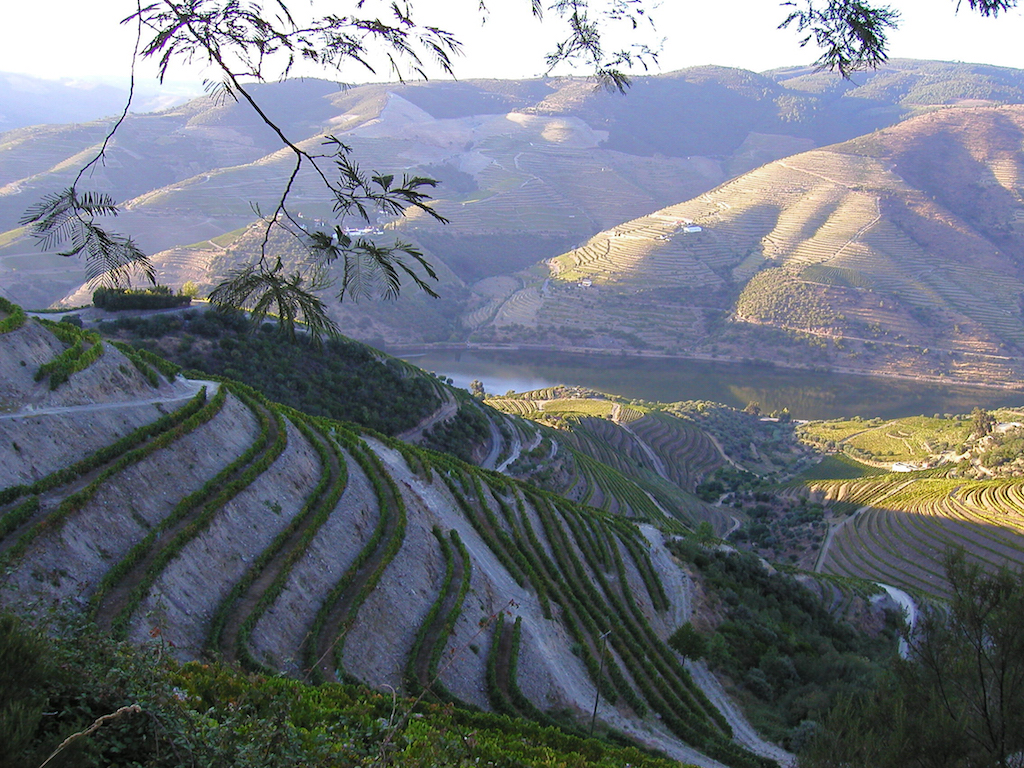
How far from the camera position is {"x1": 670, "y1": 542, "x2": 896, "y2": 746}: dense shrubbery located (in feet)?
53.5

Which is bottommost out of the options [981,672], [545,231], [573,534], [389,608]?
[573,534]

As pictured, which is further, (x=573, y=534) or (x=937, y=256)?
(x=937, y=256)

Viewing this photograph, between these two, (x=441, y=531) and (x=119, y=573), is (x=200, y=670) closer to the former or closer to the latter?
(x=119, y=573)

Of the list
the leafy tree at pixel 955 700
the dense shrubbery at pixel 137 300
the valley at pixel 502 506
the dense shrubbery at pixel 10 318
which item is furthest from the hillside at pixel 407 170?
the leafy tree at pixel 955 700

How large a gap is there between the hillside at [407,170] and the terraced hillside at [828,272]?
6389 mm

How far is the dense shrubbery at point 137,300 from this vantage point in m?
29.9

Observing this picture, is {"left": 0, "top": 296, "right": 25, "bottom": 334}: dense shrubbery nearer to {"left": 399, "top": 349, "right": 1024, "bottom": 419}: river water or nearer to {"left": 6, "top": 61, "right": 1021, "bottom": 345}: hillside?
{"left": 6, "top": 61, "right": 1021, "bottom": 345}: hillside

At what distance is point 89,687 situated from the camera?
16.4ft

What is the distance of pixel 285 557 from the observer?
40.4ft

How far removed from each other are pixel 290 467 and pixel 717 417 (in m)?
60.3

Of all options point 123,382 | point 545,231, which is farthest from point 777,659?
point 545,231

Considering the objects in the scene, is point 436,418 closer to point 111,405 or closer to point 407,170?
point 111,405

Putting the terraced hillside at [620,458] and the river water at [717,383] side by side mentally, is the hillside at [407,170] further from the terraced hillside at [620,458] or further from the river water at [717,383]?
the terraced hillside at [620,458]

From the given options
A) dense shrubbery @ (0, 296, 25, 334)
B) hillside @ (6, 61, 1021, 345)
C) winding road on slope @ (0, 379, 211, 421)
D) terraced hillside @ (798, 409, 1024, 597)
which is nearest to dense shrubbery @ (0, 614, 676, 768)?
winding road on slope @ (0, 379, 211, 421)
